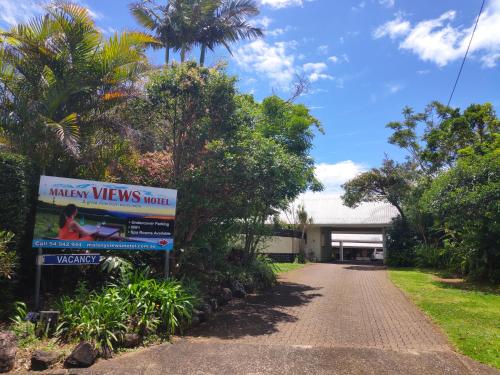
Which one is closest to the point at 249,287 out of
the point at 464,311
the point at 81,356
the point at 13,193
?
the point at 464,311

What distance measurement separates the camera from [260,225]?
14570 millimetres

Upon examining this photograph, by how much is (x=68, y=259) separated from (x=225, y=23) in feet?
46.9

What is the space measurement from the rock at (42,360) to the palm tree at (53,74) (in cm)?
425

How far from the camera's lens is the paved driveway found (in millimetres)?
5655

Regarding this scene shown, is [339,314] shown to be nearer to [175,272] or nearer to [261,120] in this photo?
[175,272]

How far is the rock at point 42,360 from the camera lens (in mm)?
5402

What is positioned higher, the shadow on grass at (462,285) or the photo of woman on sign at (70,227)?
the photo of woman on sign at (70,227)

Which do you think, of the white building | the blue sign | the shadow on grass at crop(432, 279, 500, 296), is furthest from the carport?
the blue sign

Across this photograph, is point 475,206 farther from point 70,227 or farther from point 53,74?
point 53,74

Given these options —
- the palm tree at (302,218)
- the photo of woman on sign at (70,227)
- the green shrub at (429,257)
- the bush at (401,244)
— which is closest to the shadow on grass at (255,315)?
the photo of woman on sign at (70,227)

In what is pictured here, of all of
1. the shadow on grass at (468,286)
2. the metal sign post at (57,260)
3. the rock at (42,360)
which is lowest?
the rock at (42,360)

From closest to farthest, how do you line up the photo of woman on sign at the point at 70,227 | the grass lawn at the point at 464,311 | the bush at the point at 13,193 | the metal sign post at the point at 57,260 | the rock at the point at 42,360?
the rock at the point at 42,360, the grass lawn at the point at 464,311, the bush at the point at 13,193, the metal sign post at the point at 57,260, the photo of woman on sign at the point at 70,227

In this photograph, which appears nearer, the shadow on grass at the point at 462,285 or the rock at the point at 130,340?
the rock at the point at 130,340

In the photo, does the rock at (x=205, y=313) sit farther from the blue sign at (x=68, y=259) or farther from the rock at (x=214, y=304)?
the blue sign at (x=68, y=259)
